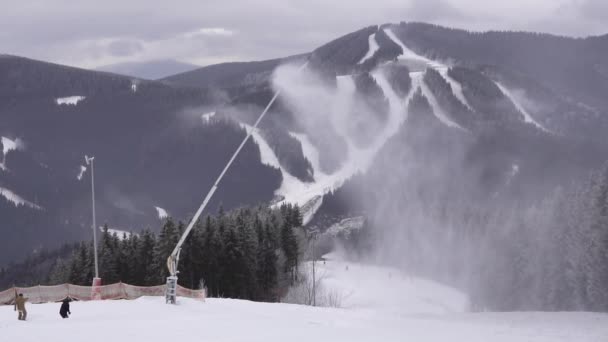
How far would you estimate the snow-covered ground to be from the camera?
27.1 meters

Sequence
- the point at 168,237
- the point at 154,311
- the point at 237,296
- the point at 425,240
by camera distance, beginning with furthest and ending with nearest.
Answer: the point at 425,240, the point at 237,296, the point at 168,237, the point at 154,311

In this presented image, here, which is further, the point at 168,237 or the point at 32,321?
the point at 168,237

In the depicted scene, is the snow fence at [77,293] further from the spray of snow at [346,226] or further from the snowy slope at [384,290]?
the spray of snow at [346,226]

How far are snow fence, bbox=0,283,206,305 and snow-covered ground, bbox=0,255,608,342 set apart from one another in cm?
248

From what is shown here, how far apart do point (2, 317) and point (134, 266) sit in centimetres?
3983

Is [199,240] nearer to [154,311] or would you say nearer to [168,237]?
[168,237]

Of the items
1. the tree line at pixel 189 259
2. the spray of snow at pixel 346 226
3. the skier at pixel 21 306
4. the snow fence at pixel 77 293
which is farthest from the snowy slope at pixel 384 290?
the skier at pixel 21 306

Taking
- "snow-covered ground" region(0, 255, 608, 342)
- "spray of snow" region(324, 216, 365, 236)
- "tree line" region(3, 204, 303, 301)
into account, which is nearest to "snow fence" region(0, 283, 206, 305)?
"snow-covered ground" region(0, 255, 608, 342)

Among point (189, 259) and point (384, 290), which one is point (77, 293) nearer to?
point (189, 259)

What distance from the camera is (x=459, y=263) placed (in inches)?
4941

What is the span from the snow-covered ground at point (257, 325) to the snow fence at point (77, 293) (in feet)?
8.13

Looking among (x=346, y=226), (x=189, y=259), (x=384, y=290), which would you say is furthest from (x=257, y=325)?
(x=346, y=226)

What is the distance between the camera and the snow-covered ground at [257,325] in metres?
27.1

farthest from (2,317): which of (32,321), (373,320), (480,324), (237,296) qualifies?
(237,296)
